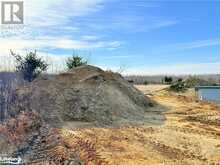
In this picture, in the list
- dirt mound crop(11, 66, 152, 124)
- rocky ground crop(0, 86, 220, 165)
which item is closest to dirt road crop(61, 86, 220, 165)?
rocky ground crop(0, 86, 220, 165)

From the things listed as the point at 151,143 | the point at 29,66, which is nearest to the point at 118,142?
the point at 151,143

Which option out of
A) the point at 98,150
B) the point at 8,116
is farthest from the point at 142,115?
the point at 98,150

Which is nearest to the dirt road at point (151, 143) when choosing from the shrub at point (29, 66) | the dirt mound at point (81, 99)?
the dirt mound at point (81, 99)

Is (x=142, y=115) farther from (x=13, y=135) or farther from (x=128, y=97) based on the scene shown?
(x=13, y=135)

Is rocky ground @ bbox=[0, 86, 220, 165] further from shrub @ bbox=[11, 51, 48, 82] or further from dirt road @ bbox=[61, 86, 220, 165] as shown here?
shrub @ bbox=[11, 51, 48, 82]

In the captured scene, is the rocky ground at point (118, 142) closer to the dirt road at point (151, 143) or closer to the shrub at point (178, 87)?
the dirt road at point (151, 143)

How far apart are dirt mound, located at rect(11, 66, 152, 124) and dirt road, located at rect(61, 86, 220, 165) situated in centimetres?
133

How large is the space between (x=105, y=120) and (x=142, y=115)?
2.62m

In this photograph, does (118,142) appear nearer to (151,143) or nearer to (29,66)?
(151,143)

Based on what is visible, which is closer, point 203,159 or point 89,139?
point 203,159

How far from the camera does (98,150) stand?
31.3 feet

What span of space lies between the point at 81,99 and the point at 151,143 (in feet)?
14.7

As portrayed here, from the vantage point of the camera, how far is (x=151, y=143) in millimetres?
11016

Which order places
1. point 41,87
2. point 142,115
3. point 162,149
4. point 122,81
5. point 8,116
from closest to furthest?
point 162,149 → point 8,116 → point 41,87 → point 142,115 → point 122,81
